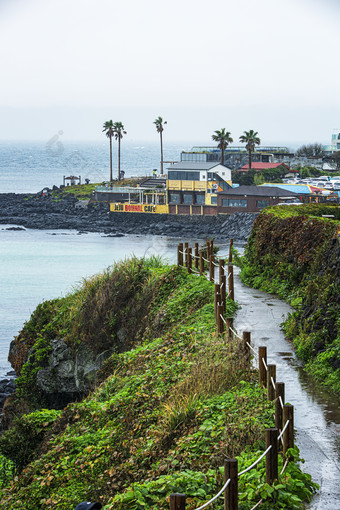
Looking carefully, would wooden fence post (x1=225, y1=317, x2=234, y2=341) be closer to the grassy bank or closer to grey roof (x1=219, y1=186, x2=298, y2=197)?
grey roof (x1=219, y1=186, x2=298, y2=197)

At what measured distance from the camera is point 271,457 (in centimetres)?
705

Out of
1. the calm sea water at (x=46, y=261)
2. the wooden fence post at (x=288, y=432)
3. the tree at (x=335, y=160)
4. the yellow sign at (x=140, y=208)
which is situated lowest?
the calm sea water at (x=46, y=261)

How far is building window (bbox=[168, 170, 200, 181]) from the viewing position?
8738cm

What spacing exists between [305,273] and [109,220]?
240ft

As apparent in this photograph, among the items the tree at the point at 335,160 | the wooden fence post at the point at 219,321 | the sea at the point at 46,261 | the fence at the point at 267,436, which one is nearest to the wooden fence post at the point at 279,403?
the fence at the point at 267,436

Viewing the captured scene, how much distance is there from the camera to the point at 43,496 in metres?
9.43

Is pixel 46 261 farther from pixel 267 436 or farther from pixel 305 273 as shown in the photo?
pixel 267 436

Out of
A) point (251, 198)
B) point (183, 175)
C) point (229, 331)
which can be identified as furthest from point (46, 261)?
point (229, 331)

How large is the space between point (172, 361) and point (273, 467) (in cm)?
554

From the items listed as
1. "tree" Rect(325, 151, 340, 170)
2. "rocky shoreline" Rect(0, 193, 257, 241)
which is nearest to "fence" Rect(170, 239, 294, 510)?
"rocky shoreline" Rect(0, 193, 257, 241)

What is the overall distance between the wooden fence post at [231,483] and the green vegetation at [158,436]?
78 centimetres

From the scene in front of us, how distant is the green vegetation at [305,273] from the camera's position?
12969 mm

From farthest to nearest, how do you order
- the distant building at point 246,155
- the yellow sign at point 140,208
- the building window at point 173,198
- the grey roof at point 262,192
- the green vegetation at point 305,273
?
the distant building at point 246,155 → the building window at point 173,198 → the yellow sign at point 140,208 → the grey roof at point 262,192 → the green vegetation at point 305,273

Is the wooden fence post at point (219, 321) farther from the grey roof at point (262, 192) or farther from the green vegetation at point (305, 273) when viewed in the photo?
the grey roof at point (262, 192)
